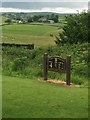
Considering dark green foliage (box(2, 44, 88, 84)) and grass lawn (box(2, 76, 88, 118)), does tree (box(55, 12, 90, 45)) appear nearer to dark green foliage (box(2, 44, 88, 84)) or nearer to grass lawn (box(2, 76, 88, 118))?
dark green foliage (box(2, 44, 88, 84))

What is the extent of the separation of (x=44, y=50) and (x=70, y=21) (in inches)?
308

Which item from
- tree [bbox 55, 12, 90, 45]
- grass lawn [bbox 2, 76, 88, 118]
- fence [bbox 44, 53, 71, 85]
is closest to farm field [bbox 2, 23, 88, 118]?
grass lawn [bbox 2, 76, 88, 118]

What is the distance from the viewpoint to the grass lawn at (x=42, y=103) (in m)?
8.17

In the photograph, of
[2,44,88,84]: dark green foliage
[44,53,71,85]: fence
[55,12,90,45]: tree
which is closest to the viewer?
[44,53,71,85]: fence

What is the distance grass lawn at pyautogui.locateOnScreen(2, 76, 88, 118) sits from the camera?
8172 millimetres

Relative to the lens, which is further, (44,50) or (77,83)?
(44,50)

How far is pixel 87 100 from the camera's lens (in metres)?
9.72

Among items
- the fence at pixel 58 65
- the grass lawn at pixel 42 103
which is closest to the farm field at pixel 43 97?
the grass lawn at pixel 42 103

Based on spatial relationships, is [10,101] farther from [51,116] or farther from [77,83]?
[77,83]

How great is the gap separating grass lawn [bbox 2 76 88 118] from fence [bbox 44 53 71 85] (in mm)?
2433

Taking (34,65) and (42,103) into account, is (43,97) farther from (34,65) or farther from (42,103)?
(34,65)

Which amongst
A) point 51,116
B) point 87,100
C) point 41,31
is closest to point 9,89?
point 87,100

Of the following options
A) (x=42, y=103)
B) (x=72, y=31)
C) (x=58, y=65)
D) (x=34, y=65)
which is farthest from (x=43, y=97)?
(x=72, y=31)

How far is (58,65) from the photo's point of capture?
563 inches
